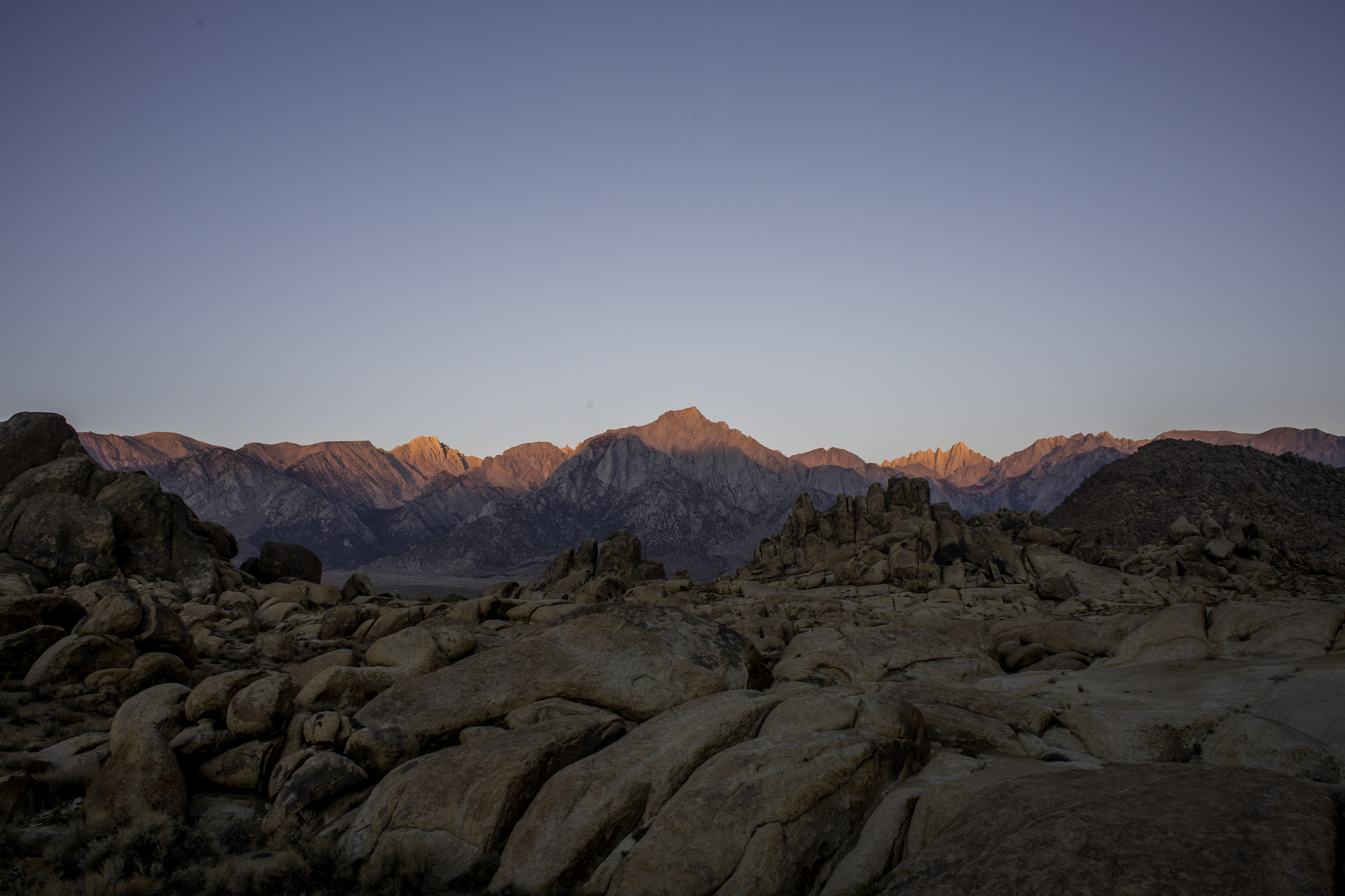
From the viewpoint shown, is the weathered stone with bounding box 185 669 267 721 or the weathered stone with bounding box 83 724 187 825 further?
the weathered stone with bounding box 185 669 267 721

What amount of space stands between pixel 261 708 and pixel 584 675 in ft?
Answer: 25.2

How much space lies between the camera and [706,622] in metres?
20.0

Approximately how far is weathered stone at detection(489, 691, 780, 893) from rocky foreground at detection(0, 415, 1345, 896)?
55 mm

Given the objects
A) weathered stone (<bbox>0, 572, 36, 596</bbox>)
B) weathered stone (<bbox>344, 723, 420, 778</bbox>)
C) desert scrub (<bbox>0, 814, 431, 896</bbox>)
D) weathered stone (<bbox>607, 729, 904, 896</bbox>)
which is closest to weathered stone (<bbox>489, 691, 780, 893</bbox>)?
weathered stone (<bbox>607, 729, 904, 896</bbox>)

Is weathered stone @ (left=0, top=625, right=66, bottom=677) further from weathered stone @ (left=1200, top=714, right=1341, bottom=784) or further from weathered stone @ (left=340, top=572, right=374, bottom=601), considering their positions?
weathered stone @ (left=1200, top=714, right=1341, bottom=784)

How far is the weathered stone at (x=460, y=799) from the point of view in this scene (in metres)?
Result: 12.0

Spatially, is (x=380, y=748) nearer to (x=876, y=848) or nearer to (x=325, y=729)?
(x=325, y=729)

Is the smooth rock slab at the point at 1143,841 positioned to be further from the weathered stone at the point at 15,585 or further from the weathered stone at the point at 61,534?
the weathered stone at the point at 61,534

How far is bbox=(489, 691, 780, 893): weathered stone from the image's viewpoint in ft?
36.1

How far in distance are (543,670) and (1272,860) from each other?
566 inches

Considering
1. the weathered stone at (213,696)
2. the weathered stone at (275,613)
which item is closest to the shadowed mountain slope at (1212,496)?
the weathered stone at (275,613)

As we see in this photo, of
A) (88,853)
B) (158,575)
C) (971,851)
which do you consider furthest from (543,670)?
(158,575)

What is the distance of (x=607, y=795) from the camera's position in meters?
11.8

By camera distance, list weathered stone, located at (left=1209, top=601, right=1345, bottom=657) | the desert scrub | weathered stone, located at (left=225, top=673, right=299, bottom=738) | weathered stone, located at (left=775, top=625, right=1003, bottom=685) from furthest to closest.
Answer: weathered stone, located at (left=775, top=625, right=1003, bottom=685) < weathered stone, located at (left=1209, top=601, right=1345, bottom=657) < weathered stone, located at (left=225, top=673, right=299, bottom=738) < the desert scrub
